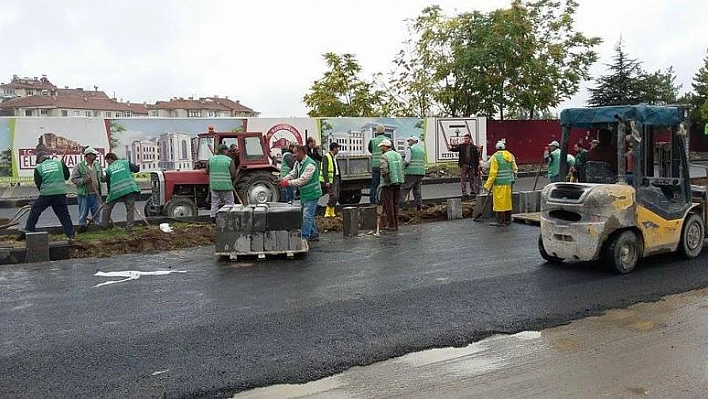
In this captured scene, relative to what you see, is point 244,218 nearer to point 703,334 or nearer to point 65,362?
point 65,362

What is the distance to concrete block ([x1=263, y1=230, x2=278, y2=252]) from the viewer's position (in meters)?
10.6

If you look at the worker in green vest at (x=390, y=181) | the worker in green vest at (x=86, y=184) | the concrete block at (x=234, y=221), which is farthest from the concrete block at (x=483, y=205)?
the worker in green vest at (x=86, y=184)

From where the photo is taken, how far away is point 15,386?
536 centimetres

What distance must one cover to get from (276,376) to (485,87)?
27.6 metres

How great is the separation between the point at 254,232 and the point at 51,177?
156 inches

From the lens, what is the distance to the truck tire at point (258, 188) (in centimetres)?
1516

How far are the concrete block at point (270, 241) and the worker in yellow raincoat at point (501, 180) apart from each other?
480 centimetres

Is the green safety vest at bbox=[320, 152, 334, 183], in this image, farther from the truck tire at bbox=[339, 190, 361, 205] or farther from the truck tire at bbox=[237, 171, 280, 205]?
the truck tire at bbox=[339, 190, 361, 205]

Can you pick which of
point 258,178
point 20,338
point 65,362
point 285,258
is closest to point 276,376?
point 65,362

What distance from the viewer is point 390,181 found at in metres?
13.0

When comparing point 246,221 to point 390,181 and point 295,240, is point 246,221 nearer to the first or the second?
point 295,240

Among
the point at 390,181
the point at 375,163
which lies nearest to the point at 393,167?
the point at 390,181

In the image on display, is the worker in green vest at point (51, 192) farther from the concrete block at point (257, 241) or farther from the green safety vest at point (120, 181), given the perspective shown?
the concrete block at point (257, 241)

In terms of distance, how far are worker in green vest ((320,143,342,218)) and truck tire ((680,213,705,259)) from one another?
7163 mm
